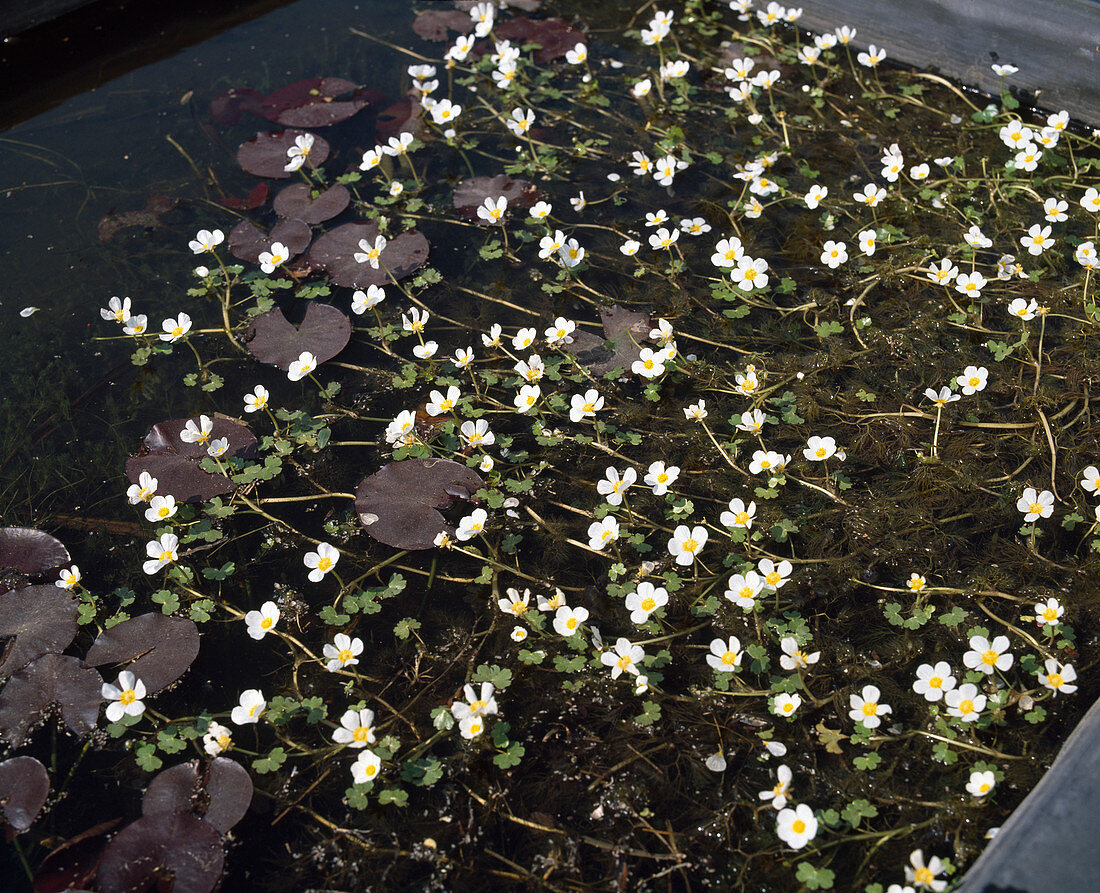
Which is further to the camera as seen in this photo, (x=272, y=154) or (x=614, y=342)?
(x=272, y=154)

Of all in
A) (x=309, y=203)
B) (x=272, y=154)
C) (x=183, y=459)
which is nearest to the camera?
(x=183, y=459)

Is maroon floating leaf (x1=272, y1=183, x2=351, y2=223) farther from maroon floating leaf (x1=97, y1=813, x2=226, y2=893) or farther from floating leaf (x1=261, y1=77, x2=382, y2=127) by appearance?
maroon floating leaf (x1=97, y1=813, x2=226, y2=893)

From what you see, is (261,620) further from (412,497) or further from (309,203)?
(309,203)

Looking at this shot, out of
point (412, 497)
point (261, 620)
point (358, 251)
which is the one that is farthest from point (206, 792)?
point (358, 251)

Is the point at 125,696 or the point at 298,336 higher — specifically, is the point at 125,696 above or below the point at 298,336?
below

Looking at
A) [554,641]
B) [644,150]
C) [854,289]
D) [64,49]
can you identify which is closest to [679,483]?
[554,641]

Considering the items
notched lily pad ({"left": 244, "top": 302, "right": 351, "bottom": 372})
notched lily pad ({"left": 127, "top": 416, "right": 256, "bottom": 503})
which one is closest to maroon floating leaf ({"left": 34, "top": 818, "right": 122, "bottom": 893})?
notched lily pad ({"left": 127, "top": 416, "right": 256, "bottom": 503})

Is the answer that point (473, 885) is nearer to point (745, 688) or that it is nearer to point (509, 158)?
point (745, 688)
